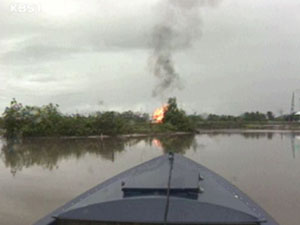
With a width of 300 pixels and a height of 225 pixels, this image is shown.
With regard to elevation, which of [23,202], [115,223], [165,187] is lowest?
[23,202]

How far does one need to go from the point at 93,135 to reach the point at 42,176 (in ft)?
88.8

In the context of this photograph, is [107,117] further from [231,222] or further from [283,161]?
[231,222]

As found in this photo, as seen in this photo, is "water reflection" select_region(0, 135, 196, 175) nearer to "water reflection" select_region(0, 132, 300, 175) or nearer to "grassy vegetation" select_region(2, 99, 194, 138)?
"water reflection" select_region(0, 132, 300, 175)

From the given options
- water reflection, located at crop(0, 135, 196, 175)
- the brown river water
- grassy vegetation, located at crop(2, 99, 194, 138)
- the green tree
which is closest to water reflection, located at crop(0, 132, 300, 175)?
water reflection, located at crop(0, 135, 196, 175)

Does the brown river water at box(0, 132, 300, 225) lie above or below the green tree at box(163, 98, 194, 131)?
below

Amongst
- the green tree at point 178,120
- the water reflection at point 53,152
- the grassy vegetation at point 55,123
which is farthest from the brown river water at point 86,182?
the green tree at point 178,120

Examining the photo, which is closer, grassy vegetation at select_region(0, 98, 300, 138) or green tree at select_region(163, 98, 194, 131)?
grassy vegetation at select_region(0, 98, 300, 138)

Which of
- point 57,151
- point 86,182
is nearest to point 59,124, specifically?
point 57,151

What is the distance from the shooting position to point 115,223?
354cm

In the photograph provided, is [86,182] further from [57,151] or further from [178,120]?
[178,120]

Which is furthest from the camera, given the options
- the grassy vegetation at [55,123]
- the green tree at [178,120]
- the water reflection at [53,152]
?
the green tree at [178,120]

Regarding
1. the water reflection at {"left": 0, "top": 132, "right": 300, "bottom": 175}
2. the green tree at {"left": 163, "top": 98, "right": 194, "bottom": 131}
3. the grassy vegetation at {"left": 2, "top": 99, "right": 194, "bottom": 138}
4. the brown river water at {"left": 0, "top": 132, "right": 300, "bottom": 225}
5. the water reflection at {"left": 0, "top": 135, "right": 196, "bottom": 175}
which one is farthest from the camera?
the green tree at {"left": 163, "top": 98, "right": 194, "bottom": 131}

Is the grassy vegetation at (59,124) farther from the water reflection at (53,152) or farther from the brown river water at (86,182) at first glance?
the brown river water at (86,182)

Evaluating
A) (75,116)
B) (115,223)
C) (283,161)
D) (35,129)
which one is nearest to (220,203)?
(115,223)
